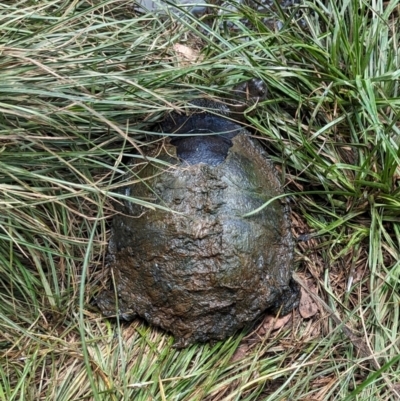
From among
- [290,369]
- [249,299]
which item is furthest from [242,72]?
[290,369]

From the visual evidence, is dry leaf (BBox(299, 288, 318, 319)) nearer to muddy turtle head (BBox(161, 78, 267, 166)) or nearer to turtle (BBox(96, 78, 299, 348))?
turtle (BBox(96, 78, 299, 348))

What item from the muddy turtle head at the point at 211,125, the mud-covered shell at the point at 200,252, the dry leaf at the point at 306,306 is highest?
the muddy turtle head at the point at 211,125

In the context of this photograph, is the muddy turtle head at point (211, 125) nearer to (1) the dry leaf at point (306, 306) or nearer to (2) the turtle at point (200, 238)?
(2) the turtle at point (200, 238)

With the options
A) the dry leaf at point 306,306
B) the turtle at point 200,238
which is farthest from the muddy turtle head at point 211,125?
the dry leaf at point 306,306

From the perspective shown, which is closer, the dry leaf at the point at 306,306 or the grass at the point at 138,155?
the grass at the point at 138,155

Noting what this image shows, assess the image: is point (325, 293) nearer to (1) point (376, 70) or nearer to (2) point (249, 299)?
(2) point (249, 299)

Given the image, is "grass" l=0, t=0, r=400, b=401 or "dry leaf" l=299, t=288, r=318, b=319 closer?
"grass" l=0, t=0, r=400, b=401

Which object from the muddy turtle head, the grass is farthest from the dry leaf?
→ the muddy turtle head

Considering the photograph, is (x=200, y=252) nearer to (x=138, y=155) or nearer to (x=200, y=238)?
(x=200, y=238)

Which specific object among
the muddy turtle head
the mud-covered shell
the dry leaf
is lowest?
the dry leaf
